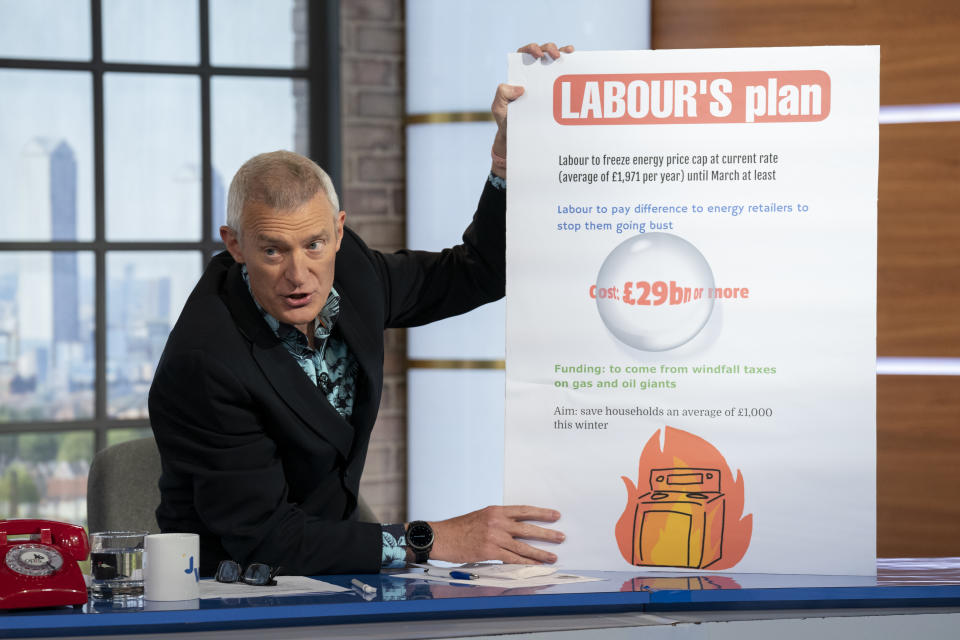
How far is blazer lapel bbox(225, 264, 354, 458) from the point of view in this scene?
179 cm

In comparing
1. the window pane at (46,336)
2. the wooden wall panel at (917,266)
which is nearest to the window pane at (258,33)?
the window pane at (46,336)

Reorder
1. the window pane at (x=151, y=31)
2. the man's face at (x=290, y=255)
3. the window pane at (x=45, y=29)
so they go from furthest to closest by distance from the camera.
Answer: the window pane at (x=151, y=31), the window pane at (x=45, y=29), the man's face at (x=290, y=255)

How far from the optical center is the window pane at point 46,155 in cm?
355

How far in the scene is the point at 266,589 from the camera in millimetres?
1521

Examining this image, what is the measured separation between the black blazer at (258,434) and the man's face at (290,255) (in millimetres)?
62

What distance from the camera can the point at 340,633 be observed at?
1329mm

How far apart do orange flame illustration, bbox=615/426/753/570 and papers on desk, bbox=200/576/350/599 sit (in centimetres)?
45

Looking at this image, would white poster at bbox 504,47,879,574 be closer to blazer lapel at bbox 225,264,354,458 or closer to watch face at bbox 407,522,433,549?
watch face at bbox 407,522,433,549

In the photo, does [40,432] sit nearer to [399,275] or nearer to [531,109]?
[399,275]

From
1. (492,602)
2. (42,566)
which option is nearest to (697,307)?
(492,602)

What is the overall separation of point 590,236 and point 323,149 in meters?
2.36

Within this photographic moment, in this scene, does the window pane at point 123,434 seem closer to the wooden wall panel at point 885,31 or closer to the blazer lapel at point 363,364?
the blazer lapel at point 363,364

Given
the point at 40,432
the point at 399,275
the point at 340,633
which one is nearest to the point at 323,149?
the point at 40,432

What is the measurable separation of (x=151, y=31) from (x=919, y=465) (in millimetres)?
2838
